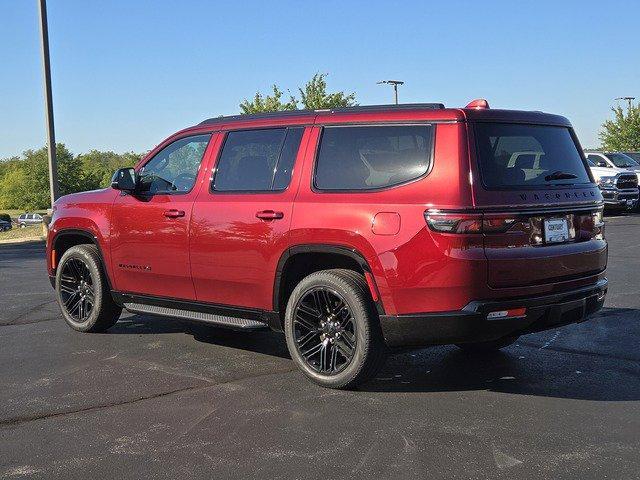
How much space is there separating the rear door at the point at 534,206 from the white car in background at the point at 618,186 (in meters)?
20.0

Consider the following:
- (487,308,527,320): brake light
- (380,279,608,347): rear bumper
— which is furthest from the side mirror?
(487,308,527,320): brake light

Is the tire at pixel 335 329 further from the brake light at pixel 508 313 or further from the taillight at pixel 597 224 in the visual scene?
the taillight at pixel 597 224

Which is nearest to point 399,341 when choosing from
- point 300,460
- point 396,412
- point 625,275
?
point 396,412

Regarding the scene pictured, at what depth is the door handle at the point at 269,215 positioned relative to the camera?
212 inches

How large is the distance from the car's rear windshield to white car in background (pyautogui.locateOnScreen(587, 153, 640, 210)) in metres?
19.9

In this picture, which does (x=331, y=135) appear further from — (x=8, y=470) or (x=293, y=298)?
(x=8, y=470)

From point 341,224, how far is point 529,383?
66.8 inches

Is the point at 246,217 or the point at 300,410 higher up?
the point at 246,217

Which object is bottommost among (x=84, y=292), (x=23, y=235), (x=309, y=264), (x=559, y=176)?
(x=23, y=235)

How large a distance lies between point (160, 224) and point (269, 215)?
1.25 m

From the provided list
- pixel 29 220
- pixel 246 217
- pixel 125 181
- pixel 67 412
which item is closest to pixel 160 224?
pixel 125 181

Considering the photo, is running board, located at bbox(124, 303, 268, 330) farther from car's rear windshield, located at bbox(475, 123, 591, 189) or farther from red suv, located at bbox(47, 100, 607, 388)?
car's rear windshield, located at bbox(475, 123, 591, 189)

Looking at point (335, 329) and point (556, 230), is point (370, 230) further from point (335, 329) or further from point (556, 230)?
point (556, 230)

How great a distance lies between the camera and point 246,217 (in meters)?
5.59
